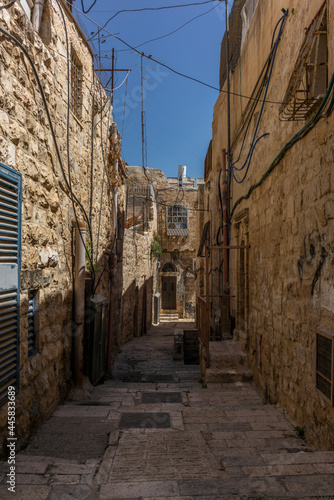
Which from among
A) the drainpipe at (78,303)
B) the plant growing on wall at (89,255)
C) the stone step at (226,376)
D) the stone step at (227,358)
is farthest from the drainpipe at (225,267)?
the drainpipe at (78,303)

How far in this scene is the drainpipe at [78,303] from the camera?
205 inches

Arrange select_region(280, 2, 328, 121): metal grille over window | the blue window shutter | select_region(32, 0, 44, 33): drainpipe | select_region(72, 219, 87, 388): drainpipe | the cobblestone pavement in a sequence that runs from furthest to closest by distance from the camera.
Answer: select_region(72, 219, 87, 388): drainpipe
select_region(32, 0, 44, 33): drainpipe
select_region(280, 2, 328, 121): metal grille over window
the blue window shutter
the cobblestone pavement

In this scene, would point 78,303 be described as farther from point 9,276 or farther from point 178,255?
→ point 178,255

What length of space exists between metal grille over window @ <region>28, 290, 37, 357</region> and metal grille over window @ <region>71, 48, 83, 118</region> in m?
3.20

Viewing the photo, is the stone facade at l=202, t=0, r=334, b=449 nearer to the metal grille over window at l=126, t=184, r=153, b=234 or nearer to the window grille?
the metal grille over window at l=126, t=184, r=153, b=234

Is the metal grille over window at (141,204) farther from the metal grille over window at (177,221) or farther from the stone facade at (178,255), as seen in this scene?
the metal grille over window at (177,221)

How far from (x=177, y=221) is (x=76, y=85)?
17.5 metres

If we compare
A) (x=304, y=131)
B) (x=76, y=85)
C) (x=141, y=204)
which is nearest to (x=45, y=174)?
(x=76, y=85)

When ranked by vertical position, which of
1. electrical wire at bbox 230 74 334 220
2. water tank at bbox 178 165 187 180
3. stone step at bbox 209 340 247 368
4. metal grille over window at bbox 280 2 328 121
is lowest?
stone step at bbox 209 340 247 368

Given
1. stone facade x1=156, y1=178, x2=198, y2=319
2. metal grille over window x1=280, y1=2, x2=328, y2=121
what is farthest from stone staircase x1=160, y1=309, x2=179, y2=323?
metal grille over window x1=280, y1=2, x2=328, y2=121

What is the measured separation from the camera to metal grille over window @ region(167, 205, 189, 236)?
2288 centimetres

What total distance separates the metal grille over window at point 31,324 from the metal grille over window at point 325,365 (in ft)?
9.64

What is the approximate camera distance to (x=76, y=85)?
18.9ft

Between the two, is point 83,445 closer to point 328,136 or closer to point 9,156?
point 9,156
